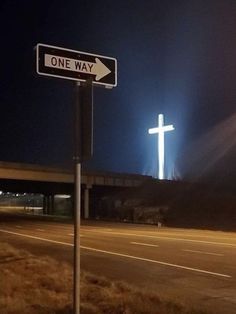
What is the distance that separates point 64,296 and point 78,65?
4304mm

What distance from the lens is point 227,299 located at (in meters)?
11.0

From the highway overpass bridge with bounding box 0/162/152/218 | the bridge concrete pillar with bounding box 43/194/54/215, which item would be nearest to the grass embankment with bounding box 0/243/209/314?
the highway overpass bridge with bounding box 0/162/152/218

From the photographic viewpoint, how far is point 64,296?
30.4ft

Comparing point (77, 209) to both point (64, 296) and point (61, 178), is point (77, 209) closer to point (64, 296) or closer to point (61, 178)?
point (64, 296)

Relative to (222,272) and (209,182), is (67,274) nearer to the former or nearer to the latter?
(222,272)

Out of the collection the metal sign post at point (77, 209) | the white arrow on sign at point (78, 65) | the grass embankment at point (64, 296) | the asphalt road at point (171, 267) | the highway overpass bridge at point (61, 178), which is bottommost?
the asphalt road at point (171, 267)

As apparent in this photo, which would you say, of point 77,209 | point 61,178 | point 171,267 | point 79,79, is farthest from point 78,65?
point 61,178

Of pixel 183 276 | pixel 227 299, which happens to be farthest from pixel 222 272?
pixel 227 299

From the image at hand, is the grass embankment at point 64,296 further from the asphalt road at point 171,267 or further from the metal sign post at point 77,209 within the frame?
the metal sign post at point 77,209

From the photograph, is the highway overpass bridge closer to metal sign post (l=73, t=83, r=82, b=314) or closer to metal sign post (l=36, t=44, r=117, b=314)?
metal sign post (l=36, t=44, r=117, b=314)

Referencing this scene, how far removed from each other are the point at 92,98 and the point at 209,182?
250ft

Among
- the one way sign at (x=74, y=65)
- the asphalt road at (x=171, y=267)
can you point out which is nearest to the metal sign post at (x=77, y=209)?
the one way sign at (x=74, y=65)

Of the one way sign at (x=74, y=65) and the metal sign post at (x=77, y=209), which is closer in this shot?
the metal sign post at (x=77, y=209)

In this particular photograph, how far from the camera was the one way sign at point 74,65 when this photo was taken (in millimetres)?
6297
